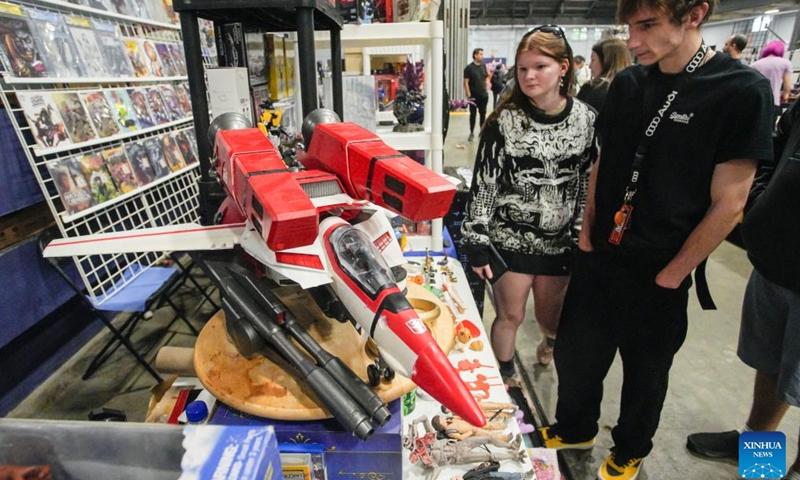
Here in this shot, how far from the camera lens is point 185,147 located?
2889mm

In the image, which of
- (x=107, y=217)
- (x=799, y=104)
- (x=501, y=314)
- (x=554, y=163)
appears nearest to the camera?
(x=799, y=104)

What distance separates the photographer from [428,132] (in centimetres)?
196

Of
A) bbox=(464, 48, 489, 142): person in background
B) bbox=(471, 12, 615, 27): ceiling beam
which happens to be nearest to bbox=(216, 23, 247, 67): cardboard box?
bbox=(464, 48, 489, 142): person in background

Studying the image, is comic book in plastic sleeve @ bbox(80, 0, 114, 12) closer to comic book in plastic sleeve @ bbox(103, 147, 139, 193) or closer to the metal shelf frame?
comic book in plastic sleeve @ bbox(103, 147, 139, 193)

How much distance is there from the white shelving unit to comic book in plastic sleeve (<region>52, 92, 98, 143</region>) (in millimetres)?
1112

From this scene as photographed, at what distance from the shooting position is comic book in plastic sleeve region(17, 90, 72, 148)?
1.77m

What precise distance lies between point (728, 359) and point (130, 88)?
11.7 feet

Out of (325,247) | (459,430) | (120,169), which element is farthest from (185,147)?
(459,430)

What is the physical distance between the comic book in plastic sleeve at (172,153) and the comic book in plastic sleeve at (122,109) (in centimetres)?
24

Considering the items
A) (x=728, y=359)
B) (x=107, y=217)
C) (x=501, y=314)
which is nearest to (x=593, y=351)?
(x=501, y=314)

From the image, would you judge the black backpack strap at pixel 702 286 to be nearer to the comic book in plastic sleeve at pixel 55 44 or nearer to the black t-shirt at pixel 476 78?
the comic book in plastic sleeve at pixel 55 44

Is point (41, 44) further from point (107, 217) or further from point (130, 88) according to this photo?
point (107, 217)

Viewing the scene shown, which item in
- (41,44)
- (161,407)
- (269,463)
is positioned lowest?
(161,407)

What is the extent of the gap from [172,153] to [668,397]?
3028 millimetres
